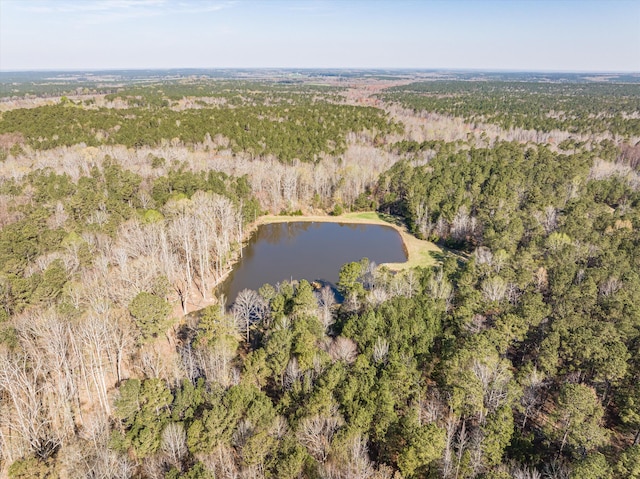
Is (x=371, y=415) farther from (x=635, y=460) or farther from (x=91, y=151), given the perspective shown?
(x=91, y=151)

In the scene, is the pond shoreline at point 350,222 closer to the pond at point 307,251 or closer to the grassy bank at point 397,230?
the grassy bank at point 397,230

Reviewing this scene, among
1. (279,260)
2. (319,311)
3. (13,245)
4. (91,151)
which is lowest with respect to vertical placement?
(279,260)

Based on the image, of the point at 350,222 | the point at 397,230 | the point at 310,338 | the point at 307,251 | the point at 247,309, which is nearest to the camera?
the point at 310,338

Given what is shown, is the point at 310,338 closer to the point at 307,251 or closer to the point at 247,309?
the point at 247,309

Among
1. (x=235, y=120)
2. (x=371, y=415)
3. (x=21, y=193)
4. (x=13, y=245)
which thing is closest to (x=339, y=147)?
(x=235, y=120)

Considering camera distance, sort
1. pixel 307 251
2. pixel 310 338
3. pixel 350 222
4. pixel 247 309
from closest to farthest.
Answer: pixel 310 338, pixel 247 309, pixel 307 251, pixel 350 222

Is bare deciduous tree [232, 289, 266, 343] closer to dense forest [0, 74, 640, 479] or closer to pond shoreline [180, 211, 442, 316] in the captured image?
dense forest [0, 74, 640, 479]

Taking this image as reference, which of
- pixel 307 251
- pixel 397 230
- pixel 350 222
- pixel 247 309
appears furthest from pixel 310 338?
pixel 350 222
